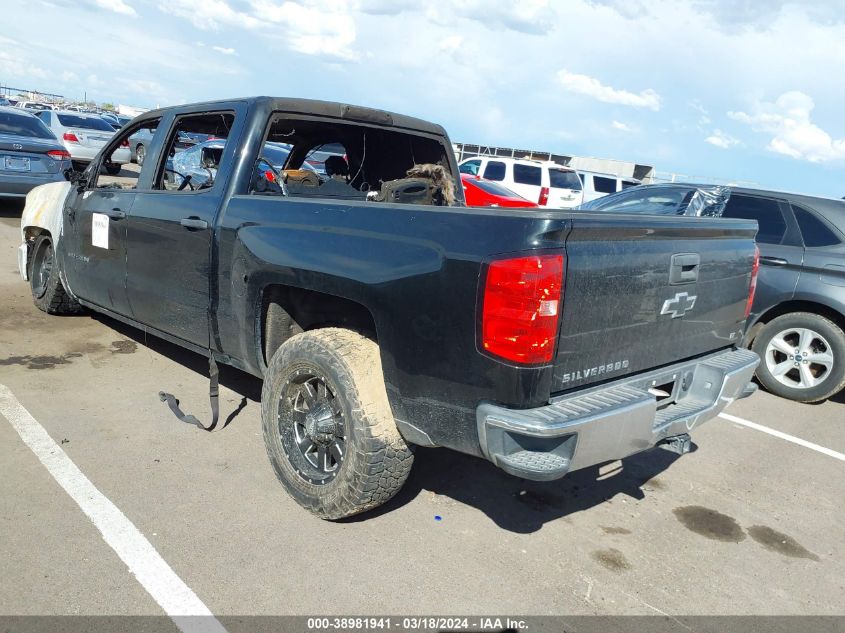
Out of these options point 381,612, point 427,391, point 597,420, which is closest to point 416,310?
point 427,391

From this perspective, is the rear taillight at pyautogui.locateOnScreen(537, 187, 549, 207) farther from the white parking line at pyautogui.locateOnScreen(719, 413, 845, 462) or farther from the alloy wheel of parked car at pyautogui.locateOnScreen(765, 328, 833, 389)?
the white parking line at pyautogui.locateOnScreen(719, 413, 845, 462)

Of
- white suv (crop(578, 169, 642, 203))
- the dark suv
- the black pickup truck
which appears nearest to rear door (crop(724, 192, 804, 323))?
the dark suv

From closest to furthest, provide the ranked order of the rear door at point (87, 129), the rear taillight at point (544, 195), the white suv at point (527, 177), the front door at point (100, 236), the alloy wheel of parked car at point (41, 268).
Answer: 1. the front door at point (100, 236)
2. the alloy wheel of parked car at point (41, 268)
3. the rear taillight at point (544, 195)
4. the white suv at point (527, 177)
5. the rear door at point (87, 129)

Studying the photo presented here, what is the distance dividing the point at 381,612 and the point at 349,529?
0.62 meters

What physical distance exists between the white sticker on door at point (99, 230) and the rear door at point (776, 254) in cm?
522

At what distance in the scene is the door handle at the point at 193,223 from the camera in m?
3.73

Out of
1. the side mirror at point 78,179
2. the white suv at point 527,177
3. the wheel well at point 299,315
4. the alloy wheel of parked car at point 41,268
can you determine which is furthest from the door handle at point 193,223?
the white suv at point 527,177

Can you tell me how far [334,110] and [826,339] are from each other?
4361 millimetres

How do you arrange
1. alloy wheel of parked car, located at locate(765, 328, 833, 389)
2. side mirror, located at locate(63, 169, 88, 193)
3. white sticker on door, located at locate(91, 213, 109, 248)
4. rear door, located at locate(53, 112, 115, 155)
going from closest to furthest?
white sticker on door, located at locate(91, 213, 109, 248) < side mirror, located at locate(63, 169, 88, 193) < alloy wheel of parked car, located at locate(765, 328, 833, 389) < rear door, located at locate(53, 112, 115, 155)

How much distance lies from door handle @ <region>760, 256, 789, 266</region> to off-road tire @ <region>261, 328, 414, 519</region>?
167 inches

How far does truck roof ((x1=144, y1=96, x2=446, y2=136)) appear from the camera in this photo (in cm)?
382

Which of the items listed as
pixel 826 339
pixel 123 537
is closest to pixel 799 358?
pixel 826 339

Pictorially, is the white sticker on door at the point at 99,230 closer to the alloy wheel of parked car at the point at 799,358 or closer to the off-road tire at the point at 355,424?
the off-road tire at the point at 355,424

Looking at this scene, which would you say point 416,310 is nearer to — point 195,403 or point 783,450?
point 195,403
